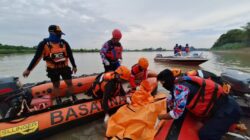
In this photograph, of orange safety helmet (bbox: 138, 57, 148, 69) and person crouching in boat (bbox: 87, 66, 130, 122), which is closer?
person crouching in boat (bbox: 87, 66, 130, 122)

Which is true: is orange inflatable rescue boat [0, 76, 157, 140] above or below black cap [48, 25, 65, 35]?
below

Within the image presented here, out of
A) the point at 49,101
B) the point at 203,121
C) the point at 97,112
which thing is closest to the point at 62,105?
the point at 49,101

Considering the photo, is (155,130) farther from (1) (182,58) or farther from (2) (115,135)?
(1) (182,58)

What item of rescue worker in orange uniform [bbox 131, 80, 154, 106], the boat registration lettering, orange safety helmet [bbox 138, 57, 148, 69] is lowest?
the boat registration lettering

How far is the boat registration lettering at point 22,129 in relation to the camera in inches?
A: 78.6

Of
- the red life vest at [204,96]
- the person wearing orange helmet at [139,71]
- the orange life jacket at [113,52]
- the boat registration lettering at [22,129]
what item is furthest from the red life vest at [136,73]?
the boat registration lettering at [22,129]

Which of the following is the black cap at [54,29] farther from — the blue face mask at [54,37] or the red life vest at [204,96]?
the red life vest at [204,96]

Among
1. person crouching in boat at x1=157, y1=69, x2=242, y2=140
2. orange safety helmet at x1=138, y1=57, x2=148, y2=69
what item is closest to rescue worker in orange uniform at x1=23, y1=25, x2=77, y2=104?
orange safety helmet at x1=138, y1=57, x2=148, y2=69

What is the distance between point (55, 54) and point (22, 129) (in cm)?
125

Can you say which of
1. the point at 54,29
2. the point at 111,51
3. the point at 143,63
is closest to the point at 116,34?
the point at 111,51

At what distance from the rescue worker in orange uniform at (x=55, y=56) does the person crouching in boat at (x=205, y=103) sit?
5.76 ft

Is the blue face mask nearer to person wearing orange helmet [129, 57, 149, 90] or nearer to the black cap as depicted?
the black cap

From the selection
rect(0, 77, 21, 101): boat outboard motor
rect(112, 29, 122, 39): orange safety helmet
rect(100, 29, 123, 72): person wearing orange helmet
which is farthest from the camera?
rect(100, 29, 123, 72): person wearing orange helmet

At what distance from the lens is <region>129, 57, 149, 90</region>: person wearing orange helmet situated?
3.29 metres
